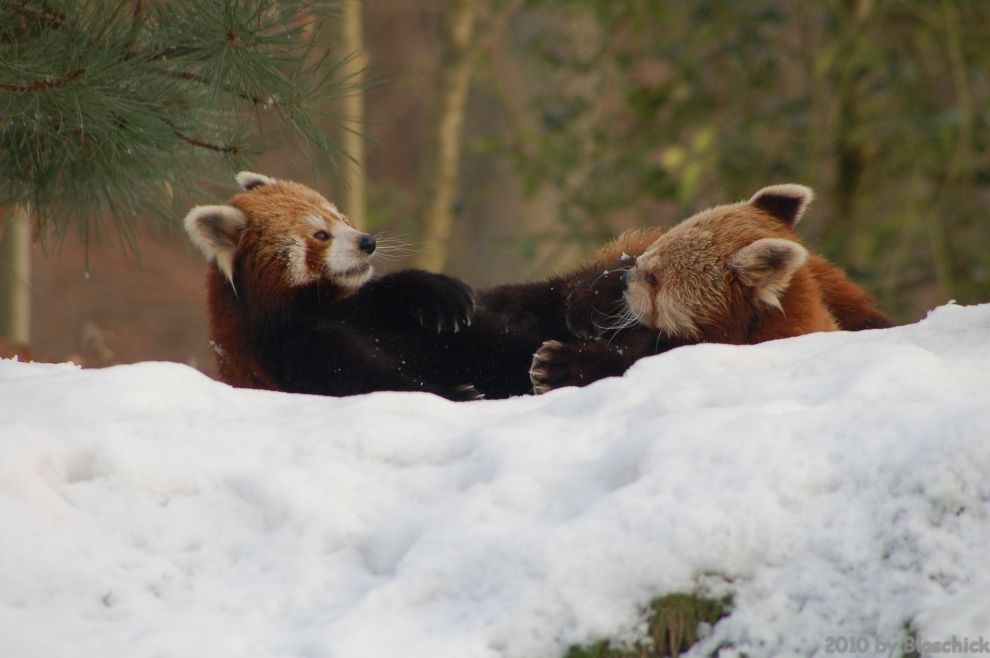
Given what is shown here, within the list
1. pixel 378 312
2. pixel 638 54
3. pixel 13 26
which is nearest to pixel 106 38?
pixel 13 26

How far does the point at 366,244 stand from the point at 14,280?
2.27 metres

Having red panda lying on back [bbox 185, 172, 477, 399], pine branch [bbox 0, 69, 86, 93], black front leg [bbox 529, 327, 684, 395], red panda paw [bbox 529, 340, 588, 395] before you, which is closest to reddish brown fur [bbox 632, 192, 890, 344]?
black front leg [bbox 529, 327, 684, 395]

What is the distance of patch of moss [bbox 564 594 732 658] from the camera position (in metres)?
1.84

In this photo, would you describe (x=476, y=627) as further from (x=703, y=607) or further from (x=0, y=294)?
(x=0, y=294)

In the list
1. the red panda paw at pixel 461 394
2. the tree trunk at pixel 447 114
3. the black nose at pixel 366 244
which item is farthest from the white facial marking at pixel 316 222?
the tree trunk at pixel 447 114

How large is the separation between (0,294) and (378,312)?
287 cm

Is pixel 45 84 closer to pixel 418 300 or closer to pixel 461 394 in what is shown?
pixel 418 300

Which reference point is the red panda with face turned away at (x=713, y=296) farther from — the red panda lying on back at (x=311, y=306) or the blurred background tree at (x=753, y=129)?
the blurred background tree at (x=753, y=129)

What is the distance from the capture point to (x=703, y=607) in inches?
73.0

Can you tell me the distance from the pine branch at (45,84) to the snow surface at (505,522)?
1.13 m

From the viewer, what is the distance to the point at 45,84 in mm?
3160

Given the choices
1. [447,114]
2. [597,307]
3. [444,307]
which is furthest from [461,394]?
[447,114]

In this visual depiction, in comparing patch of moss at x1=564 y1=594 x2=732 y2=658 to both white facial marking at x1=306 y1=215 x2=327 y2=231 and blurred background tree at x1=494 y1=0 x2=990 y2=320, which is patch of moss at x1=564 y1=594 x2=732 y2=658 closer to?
white facial marking at x1=306 y1=215 x2=327 y2=231

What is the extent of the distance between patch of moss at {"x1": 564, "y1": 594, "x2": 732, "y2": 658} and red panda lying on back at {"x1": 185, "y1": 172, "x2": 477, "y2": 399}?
1.72 metres
